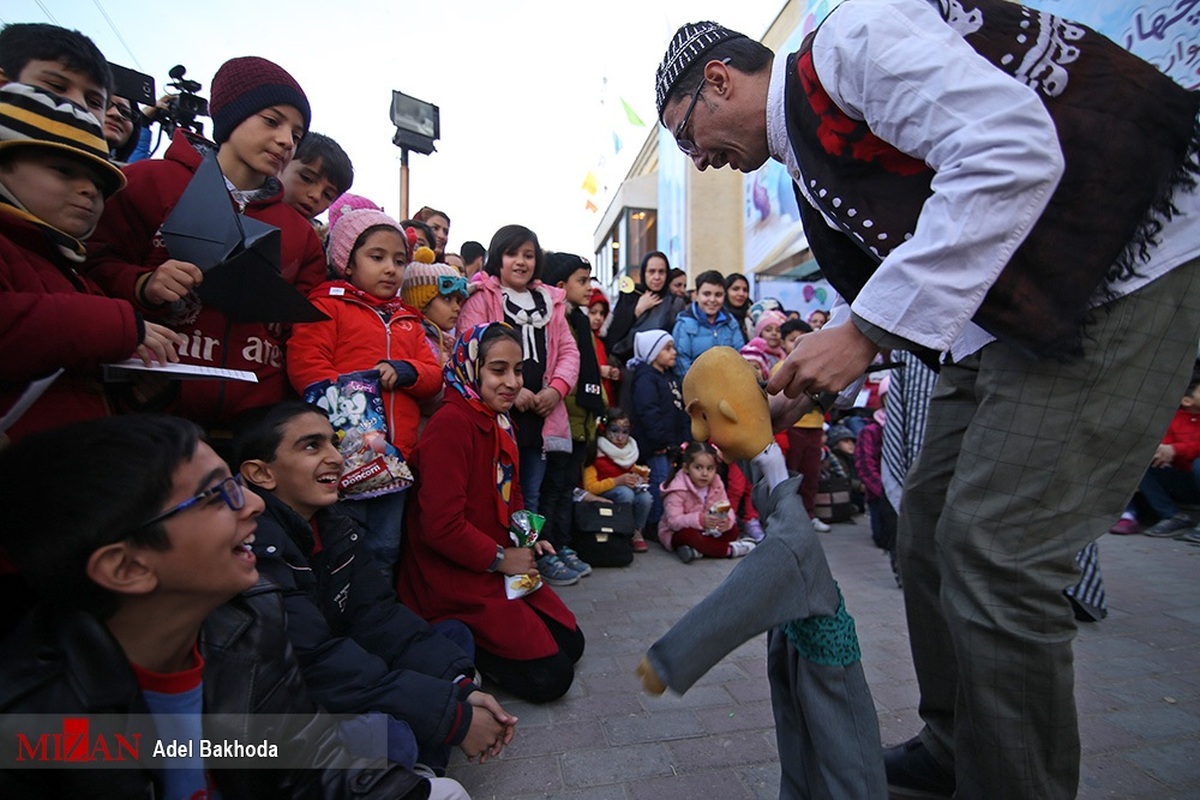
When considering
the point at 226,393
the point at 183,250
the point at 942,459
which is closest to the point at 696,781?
the point at 942,459

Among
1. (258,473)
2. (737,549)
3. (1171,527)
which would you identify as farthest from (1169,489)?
(258,473)

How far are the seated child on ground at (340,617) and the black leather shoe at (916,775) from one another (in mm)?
1027

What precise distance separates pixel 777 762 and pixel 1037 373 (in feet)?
4.34

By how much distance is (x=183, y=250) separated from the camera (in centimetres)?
194

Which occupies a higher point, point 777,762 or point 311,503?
point 311,503

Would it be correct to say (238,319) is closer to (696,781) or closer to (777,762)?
(696,781)

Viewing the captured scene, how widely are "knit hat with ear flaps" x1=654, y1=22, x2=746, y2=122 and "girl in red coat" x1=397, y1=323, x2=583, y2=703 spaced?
1.43m

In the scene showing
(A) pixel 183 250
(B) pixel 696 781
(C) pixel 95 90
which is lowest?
(B) pixel 696 781

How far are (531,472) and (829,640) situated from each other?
2.75 m

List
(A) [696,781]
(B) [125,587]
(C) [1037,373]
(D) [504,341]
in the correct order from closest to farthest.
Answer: (B) [125,587], (C) [1037,373], (A) [696,781], (D) [504,341]

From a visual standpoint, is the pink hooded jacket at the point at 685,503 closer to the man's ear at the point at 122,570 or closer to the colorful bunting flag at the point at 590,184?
the man's ear at the point at 122,570

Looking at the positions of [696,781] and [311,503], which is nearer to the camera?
[696,781]

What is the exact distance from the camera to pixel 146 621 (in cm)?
117

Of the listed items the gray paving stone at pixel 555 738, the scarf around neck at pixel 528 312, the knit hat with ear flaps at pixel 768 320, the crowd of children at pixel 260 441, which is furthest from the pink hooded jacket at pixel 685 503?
the gray paving stone at pixel 555 738
